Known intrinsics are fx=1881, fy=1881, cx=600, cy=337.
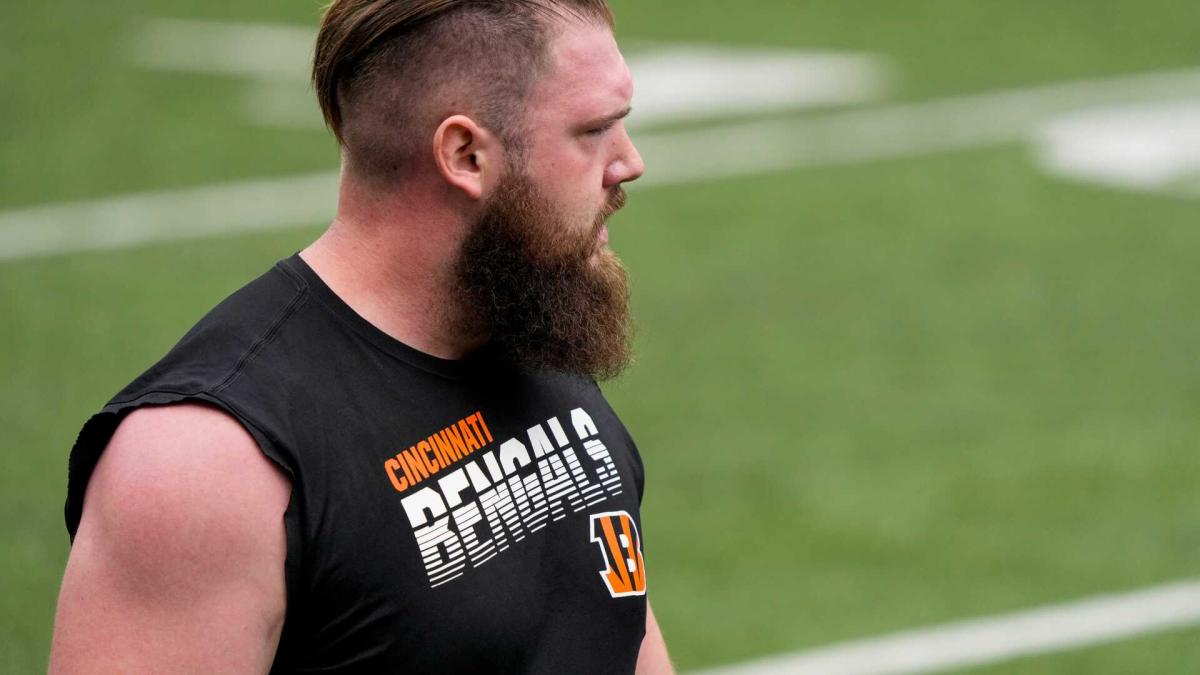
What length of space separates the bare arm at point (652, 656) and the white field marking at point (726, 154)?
28.0 ft

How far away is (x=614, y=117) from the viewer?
2.94 metres

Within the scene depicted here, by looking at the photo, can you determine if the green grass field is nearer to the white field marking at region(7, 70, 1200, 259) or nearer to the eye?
the white field marking at region(7, 70, 1200, 259)

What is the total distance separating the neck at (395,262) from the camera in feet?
9.55

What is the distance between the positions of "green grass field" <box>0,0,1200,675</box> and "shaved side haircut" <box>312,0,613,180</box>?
13.3ft

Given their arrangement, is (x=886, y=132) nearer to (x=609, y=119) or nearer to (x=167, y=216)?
(x=167, y=216)

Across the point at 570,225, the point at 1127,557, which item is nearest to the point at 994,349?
the point at 1127,557

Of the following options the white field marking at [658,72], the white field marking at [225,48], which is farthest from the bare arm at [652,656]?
the white field marking at [225,48]

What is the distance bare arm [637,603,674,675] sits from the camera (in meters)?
3.33

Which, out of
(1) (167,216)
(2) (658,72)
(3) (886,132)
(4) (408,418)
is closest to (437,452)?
(4) (408,418)

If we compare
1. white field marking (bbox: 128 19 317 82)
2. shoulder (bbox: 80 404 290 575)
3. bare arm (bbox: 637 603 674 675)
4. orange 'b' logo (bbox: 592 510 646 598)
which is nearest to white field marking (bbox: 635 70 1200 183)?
white field marking (bbox: 128 19 317 82)

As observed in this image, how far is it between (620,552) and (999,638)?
13.8 feet

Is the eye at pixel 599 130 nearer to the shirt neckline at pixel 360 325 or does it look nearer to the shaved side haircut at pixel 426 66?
the shaved side haircut at pixel 426 66

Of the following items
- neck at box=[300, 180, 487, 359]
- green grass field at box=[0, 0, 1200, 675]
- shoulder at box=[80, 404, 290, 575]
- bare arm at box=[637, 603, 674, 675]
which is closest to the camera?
shoulder at box=[80, 404, 290, 575]

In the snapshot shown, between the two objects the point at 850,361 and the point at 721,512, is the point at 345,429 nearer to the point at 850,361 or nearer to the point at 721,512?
the point at 721,512
